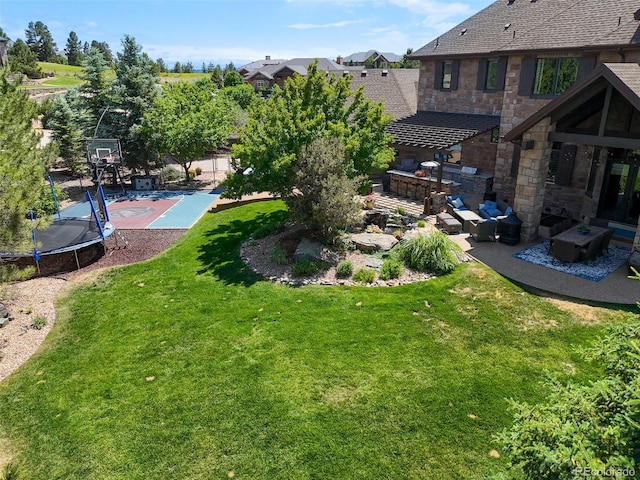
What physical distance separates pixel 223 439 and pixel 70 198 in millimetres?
24626

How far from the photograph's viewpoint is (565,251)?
13.5m

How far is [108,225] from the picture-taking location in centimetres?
1922

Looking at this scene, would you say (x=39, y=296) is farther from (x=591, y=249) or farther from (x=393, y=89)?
(x=393, y=89)

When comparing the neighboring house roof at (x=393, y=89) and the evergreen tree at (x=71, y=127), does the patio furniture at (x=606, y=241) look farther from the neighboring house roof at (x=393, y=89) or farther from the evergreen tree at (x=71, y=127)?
the evergreen tree at (x=71, y=127)

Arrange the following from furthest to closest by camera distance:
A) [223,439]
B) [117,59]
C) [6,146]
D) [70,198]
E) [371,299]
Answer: [117,59], [70,198], [371,299], [6,146], [223,439]

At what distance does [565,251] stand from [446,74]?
49.2ft

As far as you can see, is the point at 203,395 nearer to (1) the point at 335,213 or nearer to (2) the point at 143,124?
(1) the point at 335,213

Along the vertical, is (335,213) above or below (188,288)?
above

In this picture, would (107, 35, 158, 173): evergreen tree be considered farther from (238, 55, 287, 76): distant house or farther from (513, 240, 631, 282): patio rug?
(238, 55, 287, 76): distant house

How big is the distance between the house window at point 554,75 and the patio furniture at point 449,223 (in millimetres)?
7282

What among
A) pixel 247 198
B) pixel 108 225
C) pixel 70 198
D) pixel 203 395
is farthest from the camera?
pixel 70 198

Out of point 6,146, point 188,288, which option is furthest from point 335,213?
point 6,146

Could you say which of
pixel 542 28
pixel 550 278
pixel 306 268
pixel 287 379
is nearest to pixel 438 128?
pixel 542 28

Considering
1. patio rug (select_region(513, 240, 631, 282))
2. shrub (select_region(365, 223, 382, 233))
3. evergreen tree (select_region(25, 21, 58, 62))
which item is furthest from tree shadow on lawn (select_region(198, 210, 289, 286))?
evergreen tree (select_region(25, 21, 58, 62))
